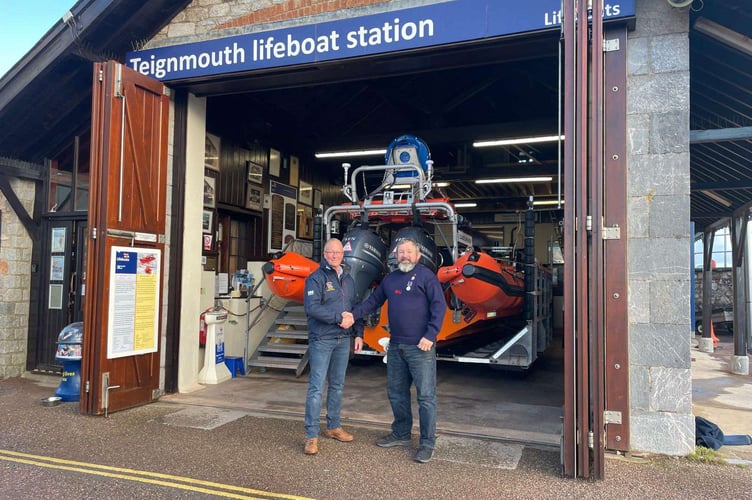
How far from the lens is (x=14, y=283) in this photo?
746 cm

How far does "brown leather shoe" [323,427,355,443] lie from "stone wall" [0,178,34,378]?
5.18 m

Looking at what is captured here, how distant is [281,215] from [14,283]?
443cm

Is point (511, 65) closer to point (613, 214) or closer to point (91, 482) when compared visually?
point (613, 214)

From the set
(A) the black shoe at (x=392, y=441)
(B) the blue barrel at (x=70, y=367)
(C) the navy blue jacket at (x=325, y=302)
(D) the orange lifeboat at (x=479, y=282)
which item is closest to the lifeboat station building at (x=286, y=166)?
(B) the blue barrel at (x=70, y=367)

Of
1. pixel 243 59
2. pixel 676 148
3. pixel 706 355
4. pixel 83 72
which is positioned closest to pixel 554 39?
pixel 676 148

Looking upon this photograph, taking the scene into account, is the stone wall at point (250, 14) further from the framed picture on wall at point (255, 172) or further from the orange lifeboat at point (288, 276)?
the framed picture on wall at point (255, 172)

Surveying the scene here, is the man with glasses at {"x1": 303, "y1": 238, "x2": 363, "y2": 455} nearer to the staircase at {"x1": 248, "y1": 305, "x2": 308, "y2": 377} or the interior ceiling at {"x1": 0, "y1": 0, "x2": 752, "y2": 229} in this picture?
the interior ceiling at {"x1": 0, "y1": 0, "x2": 752, "y2": 229}

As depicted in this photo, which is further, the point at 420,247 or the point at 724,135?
the point at 420,247

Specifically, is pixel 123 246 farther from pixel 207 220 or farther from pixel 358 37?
pixel 358 37

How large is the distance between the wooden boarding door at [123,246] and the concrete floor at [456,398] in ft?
2.60

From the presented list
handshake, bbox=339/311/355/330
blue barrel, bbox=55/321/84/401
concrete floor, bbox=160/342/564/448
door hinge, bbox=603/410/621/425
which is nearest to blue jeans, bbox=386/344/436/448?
handshake, bbox=339/311/355/330

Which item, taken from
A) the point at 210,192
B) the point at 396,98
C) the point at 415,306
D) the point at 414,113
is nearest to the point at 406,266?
the point at 415,306

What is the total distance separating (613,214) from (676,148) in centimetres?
73

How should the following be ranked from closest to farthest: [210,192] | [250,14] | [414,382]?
[414,382], [250,14], [210,192]
